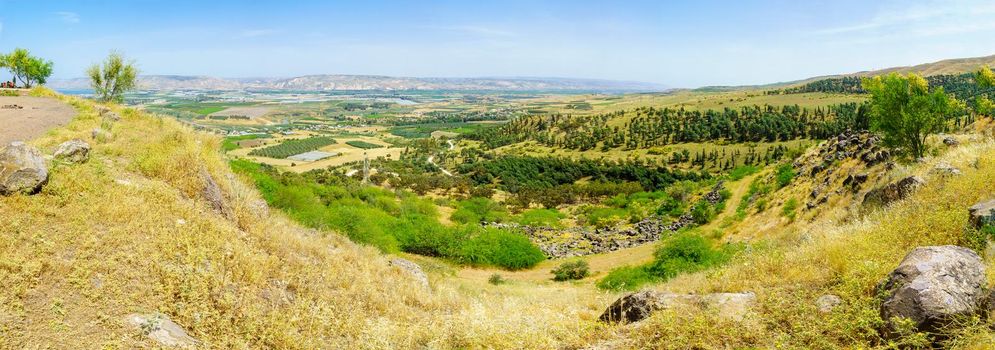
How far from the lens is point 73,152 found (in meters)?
9.70

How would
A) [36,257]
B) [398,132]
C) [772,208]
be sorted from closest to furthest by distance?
[36,257]
[772,208]
[398,132]

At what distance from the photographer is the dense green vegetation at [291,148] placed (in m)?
117

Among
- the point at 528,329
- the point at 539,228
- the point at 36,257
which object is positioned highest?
the point at 36,257

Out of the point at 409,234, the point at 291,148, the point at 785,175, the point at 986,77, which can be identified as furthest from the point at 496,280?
the point at 291,148

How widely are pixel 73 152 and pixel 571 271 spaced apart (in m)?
20.8

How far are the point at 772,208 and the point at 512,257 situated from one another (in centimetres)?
1702

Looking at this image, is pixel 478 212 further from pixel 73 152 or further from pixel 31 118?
pixel 73 152

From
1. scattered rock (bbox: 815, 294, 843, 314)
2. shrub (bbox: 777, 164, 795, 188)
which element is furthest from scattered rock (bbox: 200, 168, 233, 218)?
shrub (bbox: 777, 164, 795, 188)

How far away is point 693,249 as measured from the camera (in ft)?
79.5

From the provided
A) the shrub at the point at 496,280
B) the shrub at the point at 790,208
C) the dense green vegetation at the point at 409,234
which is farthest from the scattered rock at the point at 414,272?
the shrub at the point at 790,208

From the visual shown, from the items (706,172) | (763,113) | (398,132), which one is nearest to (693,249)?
(706,172)

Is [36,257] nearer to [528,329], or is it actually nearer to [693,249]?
[528,329]

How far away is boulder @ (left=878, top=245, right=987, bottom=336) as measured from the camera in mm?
5375

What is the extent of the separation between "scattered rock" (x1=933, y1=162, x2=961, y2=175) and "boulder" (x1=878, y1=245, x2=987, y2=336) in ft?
19.4
